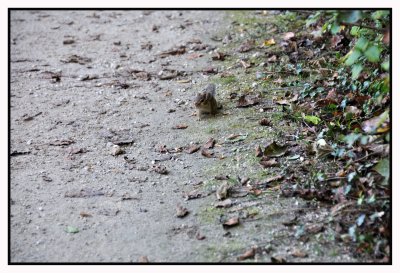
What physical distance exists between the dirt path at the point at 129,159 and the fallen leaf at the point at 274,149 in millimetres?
175

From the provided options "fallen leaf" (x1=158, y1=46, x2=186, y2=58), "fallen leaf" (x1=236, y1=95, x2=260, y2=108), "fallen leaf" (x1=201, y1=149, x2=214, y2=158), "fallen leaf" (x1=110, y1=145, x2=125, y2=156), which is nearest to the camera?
"fallen leaf" (x1=201, y1=149, x2=214, y2=158)

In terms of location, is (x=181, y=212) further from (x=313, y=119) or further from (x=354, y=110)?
(x=354, y=110)

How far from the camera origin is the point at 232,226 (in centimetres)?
328

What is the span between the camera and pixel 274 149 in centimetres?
402

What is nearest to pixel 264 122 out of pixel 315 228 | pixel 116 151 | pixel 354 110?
pixel 354 110

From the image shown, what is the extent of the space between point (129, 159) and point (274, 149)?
113cm

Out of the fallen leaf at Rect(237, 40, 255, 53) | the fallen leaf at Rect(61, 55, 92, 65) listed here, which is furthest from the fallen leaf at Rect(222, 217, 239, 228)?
the fallen leaf at Rect(61, 55, 92, 65)

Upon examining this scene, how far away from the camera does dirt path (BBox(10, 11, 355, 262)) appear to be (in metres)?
3.18

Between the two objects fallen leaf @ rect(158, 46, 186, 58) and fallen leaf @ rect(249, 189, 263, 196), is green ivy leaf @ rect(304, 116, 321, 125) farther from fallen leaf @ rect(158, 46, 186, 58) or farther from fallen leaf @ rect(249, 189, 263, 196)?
fallen leaf @ rect(158, 46, 186, 58)

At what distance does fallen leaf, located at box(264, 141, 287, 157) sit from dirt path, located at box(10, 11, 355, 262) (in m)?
0.17

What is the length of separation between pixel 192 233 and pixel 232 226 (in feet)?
0.81

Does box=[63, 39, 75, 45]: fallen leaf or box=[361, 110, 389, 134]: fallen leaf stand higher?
box=[63, 39, 75, 45]: fallen leaf

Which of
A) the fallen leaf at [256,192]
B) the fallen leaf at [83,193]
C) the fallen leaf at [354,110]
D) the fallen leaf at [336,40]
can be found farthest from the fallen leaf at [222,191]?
the fallen leaf at [336,40]

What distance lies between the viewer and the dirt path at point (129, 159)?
10.4ft
